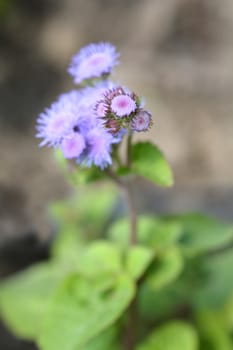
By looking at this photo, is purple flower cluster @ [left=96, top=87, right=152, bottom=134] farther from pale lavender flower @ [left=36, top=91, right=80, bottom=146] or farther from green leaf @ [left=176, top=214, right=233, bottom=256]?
green leaf @ [left=176, top=214, right=233, bottom=256]

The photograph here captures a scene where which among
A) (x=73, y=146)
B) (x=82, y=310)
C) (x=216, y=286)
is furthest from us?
(x=216, y=286)

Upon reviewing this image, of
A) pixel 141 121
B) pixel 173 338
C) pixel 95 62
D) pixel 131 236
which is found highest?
pixel 95 62

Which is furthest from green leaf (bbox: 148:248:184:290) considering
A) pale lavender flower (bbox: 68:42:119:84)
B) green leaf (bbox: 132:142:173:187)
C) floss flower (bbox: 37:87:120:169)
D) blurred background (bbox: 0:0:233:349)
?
blurred background (bbox: 0:0:233:349)

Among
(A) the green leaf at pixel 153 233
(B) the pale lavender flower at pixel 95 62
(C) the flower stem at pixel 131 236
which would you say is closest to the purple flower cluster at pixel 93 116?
(B) the pale lavender flower at pixel 95 62

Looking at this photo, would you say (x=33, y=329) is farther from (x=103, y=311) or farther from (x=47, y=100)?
(x=47, y=100)

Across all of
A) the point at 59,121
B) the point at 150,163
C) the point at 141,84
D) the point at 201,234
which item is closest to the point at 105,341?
the point at 201,234

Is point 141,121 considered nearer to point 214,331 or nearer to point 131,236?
point 131,236
